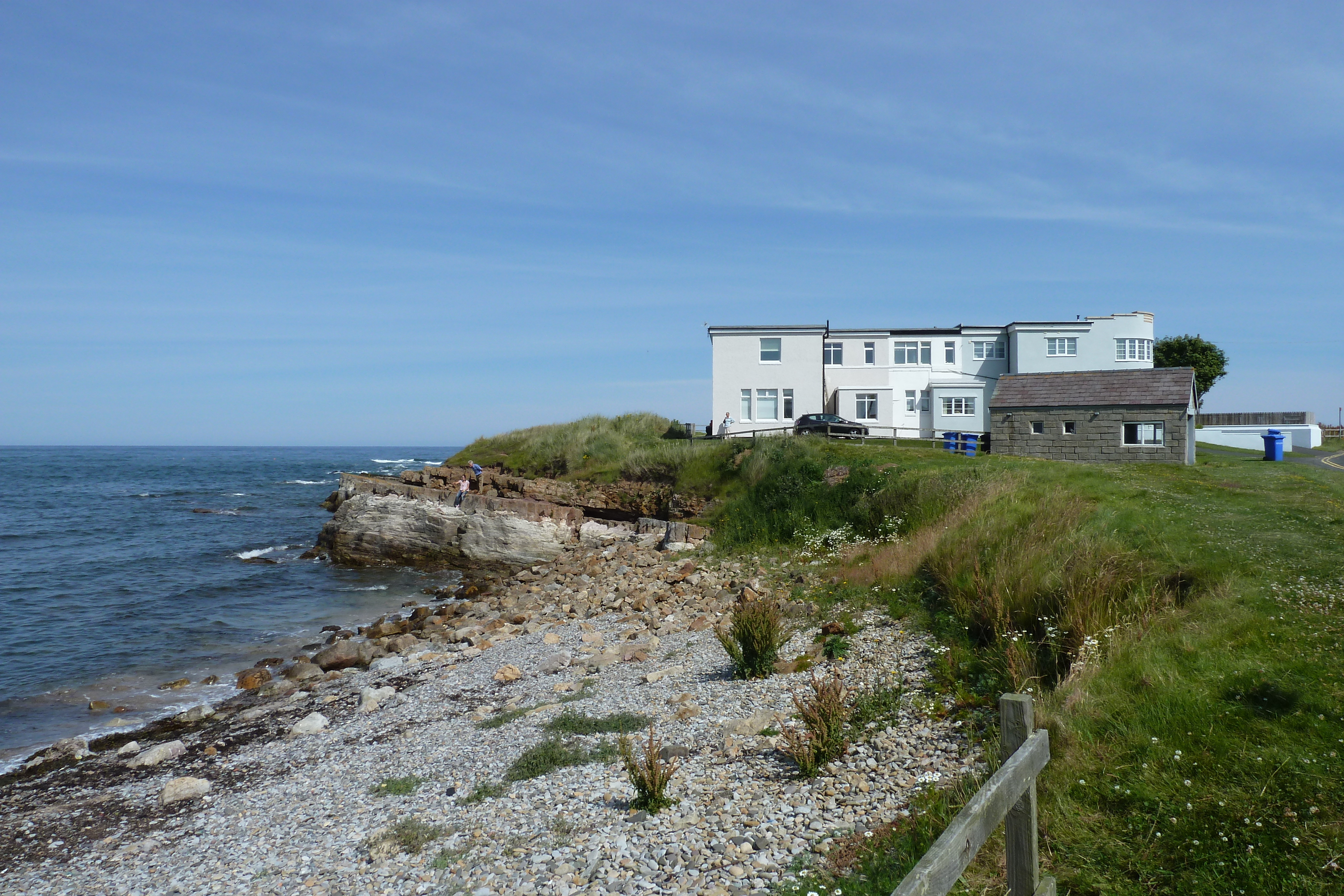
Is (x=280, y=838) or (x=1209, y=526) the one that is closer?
(x=280, y=838)

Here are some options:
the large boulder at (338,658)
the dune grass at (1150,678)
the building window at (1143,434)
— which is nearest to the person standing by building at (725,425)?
the building window at (1143,434)

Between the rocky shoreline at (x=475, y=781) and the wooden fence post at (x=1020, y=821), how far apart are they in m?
2.37

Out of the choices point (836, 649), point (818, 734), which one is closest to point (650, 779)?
point (818, 734)

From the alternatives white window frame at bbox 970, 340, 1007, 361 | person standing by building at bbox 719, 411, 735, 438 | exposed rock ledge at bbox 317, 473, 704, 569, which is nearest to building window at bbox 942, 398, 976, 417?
white window frame at bbox 970, 340, 1007, 361

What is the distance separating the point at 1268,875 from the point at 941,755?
9.96ft

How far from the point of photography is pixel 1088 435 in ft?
106

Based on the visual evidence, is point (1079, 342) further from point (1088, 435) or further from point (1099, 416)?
point (1088, 435)

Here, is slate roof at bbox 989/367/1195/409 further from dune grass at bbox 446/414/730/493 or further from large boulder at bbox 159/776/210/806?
large boulder at bbox 159/776/210/806

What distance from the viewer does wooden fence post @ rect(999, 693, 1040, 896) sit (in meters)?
4.24

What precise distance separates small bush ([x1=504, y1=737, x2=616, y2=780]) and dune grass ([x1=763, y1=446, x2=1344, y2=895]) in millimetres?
3746

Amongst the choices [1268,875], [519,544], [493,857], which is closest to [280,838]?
[493,857]

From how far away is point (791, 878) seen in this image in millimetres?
6012

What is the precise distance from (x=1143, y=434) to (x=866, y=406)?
1742cm

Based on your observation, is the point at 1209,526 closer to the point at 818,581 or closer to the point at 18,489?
the point at 818,581
